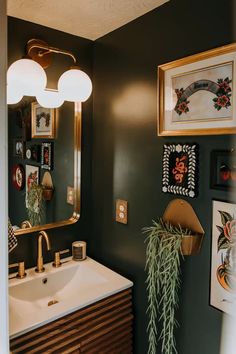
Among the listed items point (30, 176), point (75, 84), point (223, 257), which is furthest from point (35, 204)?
point (223, 257)

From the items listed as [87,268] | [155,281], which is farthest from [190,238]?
[87,268]

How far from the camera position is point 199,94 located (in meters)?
1.24

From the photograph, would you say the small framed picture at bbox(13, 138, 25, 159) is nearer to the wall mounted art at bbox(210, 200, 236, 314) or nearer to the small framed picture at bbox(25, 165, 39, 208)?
the small framed picture at bbox(25, 165, 39, 208)

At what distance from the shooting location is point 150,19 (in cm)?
147

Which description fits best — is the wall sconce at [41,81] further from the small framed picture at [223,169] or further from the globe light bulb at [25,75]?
the small framed picture at [223,169]

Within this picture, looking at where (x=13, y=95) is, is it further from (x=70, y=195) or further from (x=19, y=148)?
(x=70, y=195)

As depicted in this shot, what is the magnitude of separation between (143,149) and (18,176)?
0.75 metres

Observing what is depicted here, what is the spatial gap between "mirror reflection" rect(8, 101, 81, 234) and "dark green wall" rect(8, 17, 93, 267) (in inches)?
2.2

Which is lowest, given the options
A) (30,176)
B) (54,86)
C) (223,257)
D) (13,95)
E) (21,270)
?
(21,270)

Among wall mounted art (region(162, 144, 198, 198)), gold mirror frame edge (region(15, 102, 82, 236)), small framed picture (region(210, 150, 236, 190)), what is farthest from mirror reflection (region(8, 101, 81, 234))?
small framed picture (region(210, 150, 236, 190))

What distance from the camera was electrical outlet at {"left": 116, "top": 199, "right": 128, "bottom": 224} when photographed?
167 cm

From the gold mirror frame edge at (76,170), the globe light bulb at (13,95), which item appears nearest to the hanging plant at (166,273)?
the gold mirror frame edge at (76,170)

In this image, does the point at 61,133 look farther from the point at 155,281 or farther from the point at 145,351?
the point at 145,351

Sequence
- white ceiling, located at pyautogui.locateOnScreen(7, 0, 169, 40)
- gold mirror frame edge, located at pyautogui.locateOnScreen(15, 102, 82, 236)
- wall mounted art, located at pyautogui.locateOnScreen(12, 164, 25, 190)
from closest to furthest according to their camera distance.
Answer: white ceiling, located at pyautogui.locateOnScreen(7, 0, 169, 40) → wall mounted art, located at pyautogui.locateOnScreen(12, 164, 25, 190) → gold mirror frame edge, located at pyautogui.locateOnScreen(15, 102, 82, 236)
